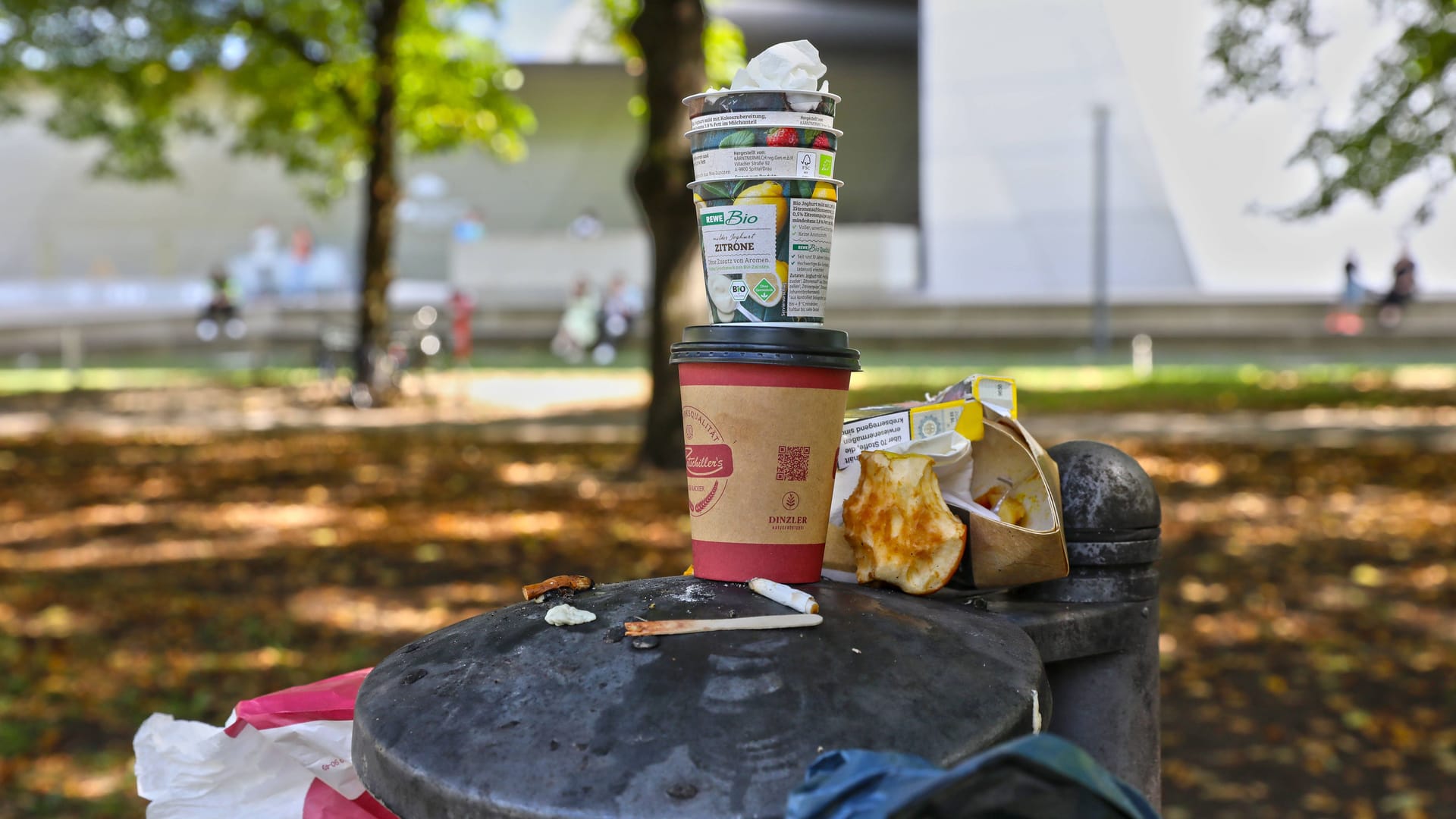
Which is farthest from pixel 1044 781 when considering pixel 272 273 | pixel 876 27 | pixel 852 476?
pixel 876 27

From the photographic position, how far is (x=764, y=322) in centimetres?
173

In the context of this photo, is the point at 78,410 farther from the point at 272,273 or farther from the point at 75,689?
the point at 272,273

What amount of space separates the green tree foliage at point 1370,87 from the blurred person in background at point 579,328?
665 inches

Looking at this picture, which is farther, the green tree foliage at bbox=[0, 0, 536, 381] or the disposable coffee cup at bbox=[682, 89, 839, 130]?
the green tree foliage at bbox=[0, 0, 536, 381]

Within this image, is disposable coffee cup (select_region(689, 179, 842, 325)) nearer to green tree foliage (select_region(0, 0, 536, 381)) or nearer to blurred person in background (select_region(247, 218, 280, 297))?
green tree foliage (select_region(0, 0, 536, 381))

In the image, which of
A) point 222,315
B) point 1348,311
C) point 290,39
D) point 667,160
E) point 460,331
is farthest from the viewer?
point 222,315

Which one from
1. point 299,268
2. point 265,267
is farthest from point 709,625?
point 265,267

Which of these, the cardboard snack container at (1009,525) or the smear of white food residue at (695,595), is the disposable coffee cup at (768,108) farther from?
the smear of white food residue at (695,595)

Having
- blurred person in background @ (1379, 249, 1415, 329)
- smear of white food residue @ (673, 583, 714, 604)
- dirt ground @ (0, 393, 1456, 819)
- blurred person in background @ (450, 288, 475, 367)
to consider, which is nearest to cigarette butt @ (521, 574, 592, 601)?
smear of white food residue @ (673, 583, 714, 604)

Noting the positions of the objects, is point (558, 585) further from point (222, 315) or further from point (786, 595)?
point (222, 315)

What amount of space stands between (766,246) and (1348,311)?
24615 millimetres

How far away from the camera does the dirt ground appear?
4.61 meters

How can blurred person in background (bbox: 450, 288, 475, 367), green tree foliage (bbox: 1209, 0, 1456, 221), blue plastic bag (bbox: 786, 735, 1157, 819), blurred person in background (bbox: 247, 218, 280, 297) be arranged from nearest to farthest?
blue plastic bag (bbox: 786, 735, 1157, 819)
green tree foliage (bbox: 1209, 0, 1456, 221)
blurred person in background (bbox: 450, 288, 475, 367)
blurred person in background (bbox: 247, 218, 280, 297)

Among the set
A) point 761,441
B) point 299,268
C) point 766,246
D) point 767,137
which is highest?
point 299,268
